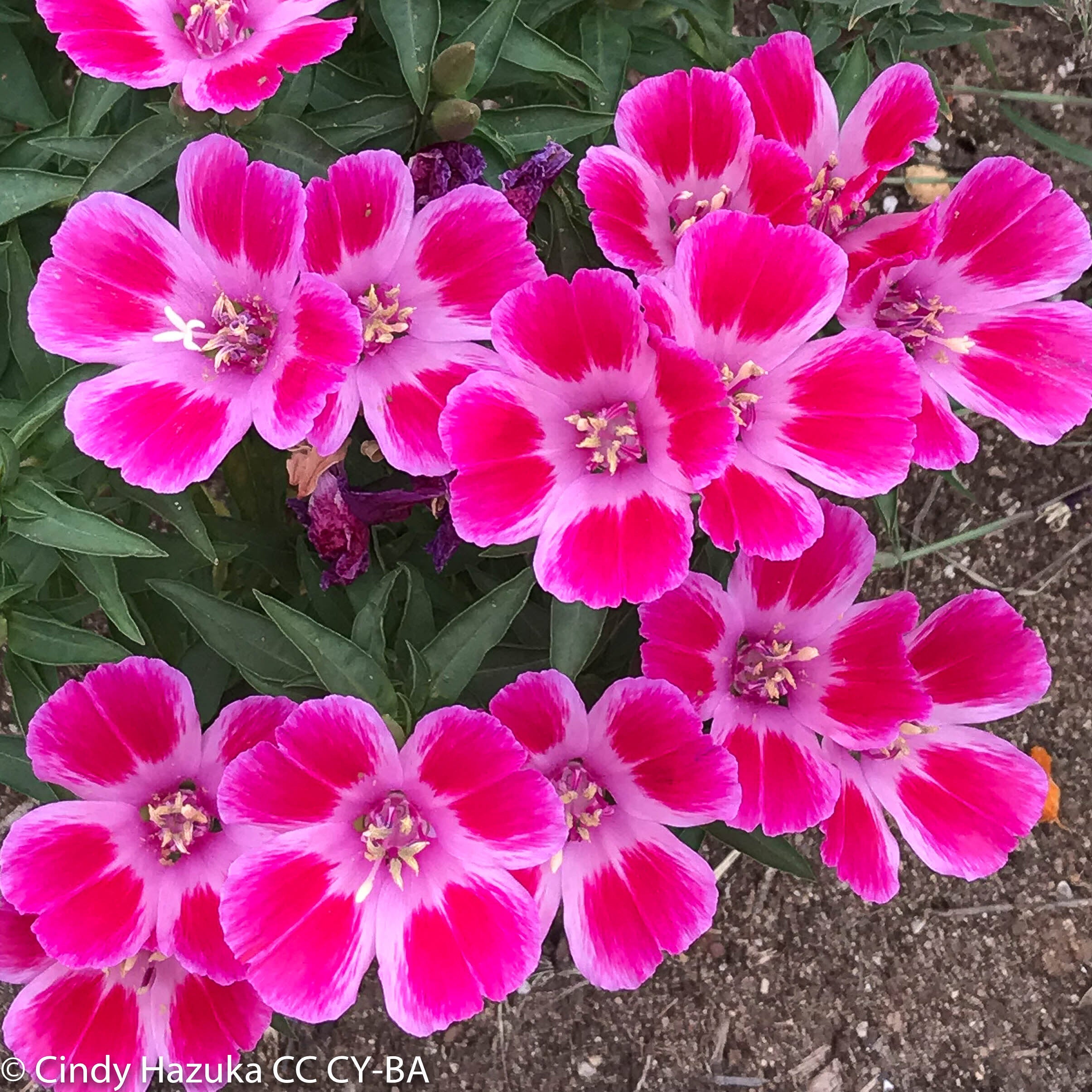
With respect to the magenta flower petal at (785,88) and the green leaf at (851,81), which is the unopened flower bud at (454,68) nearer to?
the magenta flower petal at (785,88)

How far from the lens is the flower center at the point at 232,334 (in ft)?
4.76

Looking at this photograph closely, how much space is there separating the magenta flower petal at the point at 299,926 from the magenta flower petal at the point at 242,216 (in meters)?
0.76

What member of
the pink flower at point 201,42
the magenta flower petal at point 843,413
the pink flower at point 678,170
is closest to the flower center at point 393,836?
the magenta flower petal at point 843,413

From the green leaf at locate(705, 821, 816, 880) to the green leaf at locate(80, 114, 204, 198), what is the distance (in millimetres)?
1444

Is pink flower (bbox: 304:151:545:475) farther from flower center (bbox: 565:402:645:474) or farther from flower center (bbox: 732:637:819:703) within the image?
flower center (bbox: 732:637:819:703)

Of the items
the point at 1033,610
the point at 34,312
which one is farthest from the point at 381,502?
the point at 1033,610

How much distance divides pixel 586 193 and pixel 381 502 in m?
0.60

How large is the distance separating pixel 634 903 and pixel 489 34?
137 cm

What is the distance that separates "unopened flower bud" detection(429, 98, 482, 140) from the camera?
1567 mm

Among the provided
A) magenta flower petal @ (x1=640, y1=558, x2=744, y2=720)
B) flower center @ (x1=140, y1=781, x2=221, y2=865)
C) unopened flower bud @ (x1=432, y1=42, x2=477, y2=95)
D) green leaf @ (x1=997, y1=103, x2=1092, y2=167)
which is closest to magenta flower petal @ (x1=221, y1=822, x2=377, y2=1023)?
flower center @ (x1=140, y1=781, x2=221, y2=865)

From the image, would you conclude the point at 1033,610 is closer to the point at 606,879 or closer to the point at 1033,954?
the point at 1033,954

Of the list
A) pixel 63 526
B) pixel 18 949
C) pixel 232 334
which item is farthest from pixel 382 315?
pixel 18 949

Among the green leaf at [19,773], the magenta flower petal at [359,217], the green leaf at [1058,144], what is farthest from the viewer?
the green leaf at [1058,144]

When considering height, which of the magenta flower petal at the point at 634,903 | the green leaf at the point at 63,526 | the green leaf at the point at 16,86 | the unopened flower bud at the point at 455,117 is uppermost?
the unopened flower bud at the point at 455,117
